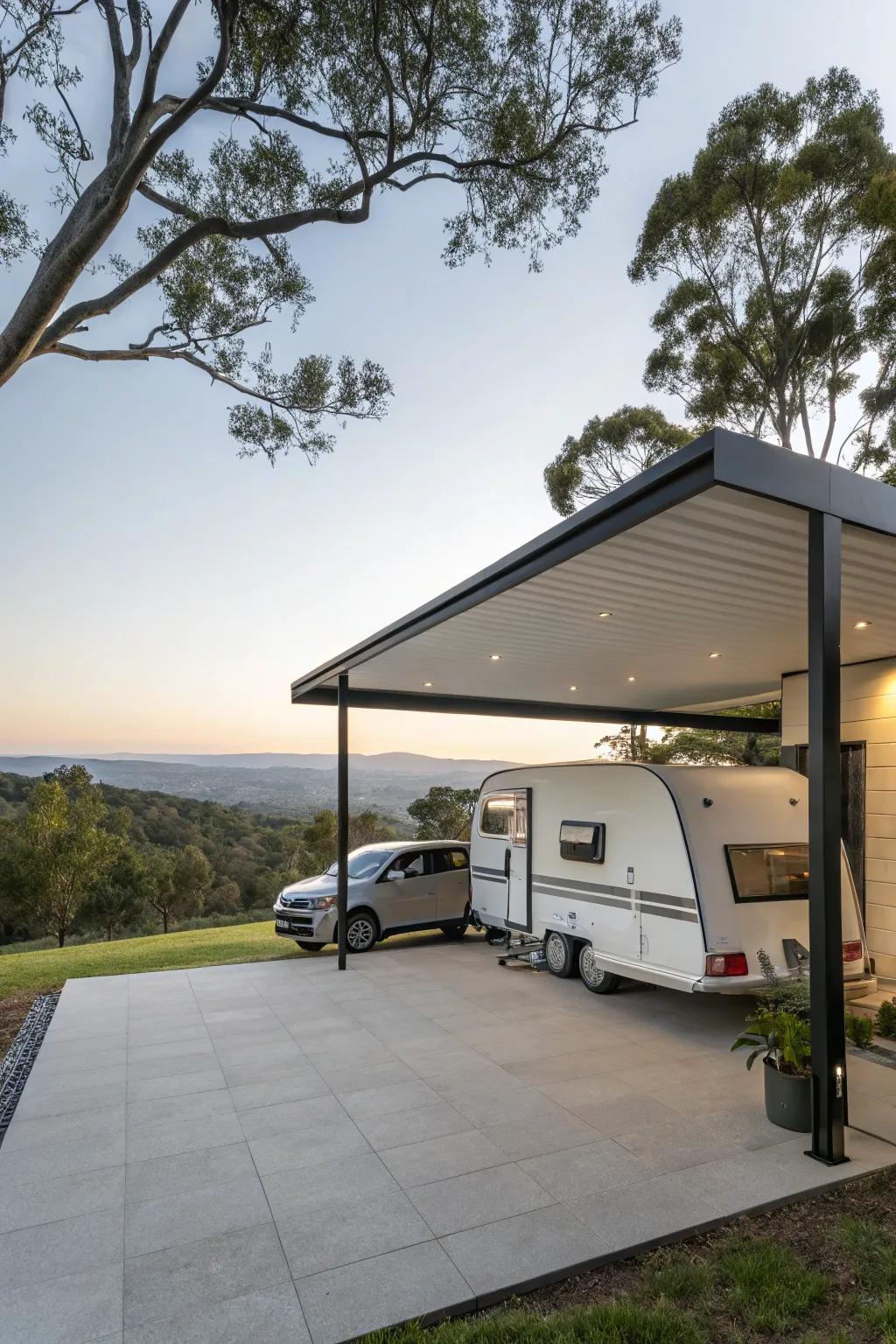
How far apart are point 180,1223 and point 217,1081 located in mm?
1853

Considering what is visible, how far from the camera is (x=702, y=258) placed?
44.4ft

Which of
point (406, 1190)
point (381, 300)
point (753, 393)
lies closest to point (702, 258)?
point (753, 393)

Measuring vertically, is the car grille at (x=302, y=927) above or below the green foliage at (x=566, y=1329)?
below

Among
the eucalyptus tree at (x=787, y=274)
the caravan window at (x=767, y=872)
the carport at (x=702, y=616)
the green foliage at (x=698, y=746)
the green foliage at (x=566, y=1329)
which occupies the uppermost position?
the eucalyptus tree at (x=787, y=274)

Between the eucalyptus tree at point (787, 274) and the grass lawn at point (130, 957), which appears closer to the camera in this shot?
the grass lawn at point (130, 957)

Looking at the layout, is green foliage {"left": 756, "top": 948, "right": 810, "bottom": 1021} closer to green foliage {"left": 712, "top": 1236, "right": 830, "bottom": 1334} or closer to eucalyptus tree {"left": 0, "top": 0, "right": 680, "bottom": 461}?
green foliage {"left": 712, "top": 1236, "right": 830, "bottom": 1334}

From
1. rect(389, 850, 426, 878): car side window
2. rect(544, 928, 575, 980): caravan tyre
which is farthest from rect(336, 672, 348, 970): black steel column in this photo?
rect(544, 928, 575, 980): caravan tyre

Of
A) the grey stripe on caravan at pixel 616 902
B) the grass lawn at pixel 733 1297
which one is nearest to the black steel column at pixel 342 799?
the grey stripe on caravan at pixel 616 902

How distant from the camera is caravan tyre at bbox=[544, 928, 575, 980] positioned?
7.88m

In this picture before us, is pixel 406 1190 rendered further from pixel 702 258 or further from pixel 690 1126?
pixel 702 258

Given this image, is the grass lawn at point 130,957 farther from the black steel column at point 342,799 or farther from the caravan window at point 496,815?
the caravan window at point 496,815

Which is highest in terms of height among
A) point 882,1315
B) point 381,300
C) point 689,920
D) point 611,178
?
point 611,178

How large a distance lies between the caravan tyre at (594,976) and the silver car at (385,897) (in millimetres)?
3016

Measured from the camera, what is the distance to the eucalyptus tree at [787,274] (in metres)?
12.1
